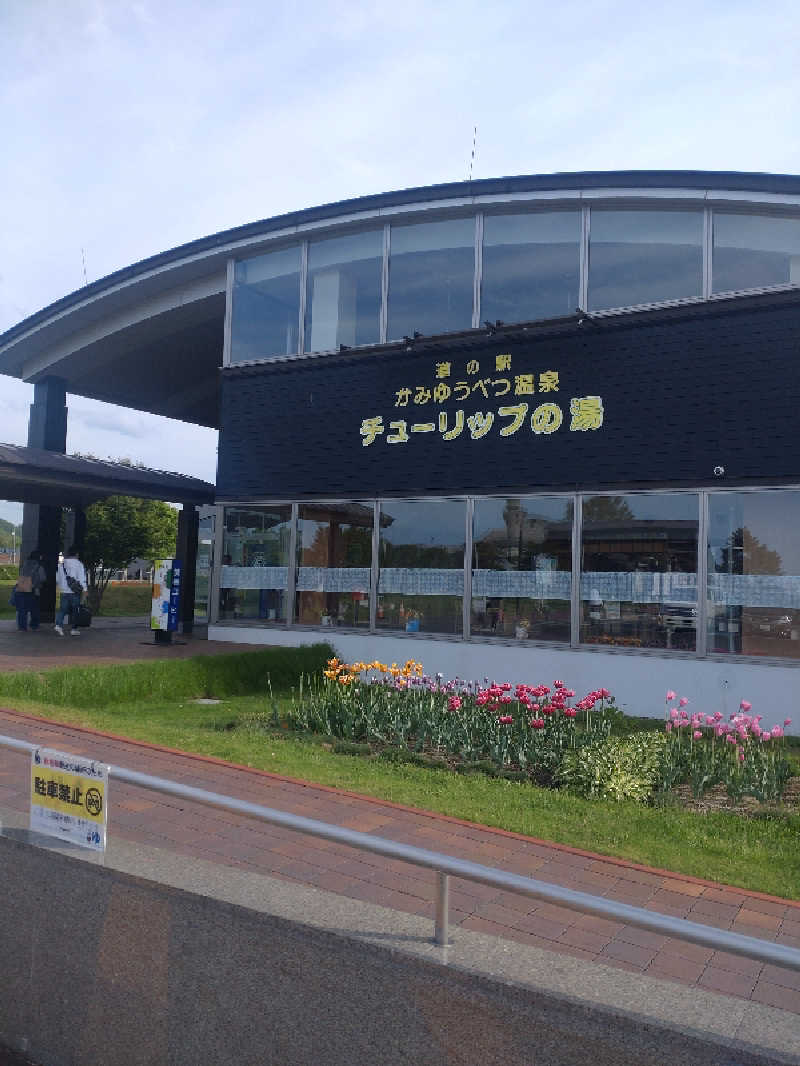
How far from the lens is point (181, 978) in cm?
354

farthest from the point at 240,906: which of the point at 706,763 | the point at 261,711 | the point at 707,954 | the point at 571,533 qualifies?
the point at 571,533

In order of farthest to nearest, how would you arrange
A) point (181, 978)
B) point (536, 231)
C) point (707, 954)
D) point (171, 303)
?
point (171, 303)
point (536, 231)
point (707, 954)
point (181, 978)

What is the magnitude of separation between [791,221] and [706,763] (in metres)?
7.46

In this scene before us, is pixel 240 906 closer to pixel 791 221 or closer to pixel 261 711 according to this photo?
pixel 261 711

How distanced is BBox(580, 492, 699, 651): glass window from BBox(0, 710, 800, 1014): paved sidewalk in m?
6.54

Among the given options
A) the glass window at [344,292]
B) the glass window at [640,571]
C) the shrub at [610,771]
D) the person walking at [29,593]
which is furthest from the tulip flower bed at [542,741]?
the person walking at [29,593]

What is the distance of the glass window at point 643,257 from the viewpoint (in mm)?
12312

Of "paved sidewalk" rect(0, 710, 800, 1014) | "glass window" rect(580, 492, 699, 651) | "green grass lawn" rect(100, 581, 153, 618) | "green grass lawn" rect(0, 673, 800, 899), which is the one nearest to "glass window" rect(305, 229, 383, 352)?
"glass window" rect(580, 492, 699, 651)

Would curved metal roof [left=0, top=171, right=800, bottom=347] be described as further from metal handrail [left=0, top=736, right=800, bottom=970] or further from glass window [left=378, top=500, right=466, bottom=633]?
metal handrail [left=0, top=736, right=800, bottom=970]

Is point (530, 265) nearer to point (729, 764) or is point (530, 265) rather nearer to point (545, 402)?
point (545, 402)

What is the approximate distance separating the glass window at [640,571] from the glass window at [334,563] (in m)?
3.52

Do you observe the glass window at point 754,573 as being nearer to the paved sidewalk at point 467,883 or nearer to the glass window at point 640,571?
the glass window at point 640,571

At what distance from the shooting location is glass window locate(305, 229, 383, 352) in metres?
14.7

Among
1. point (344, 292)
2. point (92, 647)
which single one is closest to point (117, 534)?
point (92, 647)
